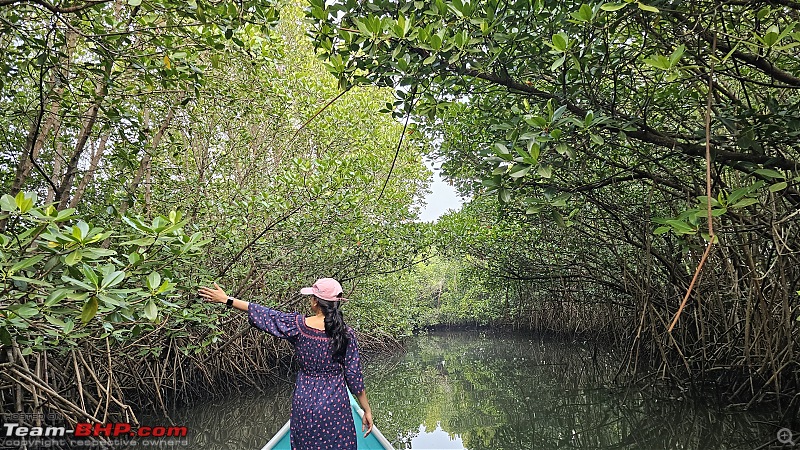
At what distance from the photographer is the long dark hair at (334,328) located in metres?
2.10

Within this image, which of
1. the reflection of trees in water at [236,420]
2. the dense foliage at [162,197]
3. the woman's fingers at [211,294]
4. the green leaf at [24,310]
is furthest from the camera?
the reflection of trees in water at [236,420]

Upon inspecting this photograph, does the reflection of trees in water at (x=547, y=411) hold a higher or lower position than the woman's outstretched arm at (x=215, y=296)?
lower

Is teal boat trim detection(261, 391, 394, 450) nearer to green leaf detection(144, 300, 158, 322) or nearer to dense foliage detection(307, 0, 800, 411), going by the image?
green leaf detection(144, 300, 158, 322)

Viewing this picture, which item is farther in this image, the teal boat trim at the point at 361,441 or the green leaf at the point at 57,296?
the teal boat trim at the point at 361,441

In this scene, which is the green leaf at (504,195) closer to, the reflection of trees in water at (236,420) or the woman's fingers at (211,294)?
the woman's fingers at (211,294)

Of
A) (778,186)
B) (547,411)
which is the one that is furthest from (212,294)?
(547,411)

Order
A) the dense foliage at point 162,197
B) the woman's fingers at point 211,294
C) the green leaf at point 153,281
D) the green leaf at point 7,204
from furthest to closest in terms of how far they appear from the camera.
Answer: the woman's fingers at point 211,294 < the dense foliage at point 162,197 < the green leaf at point 153,281 < the green leaf at point 7,204

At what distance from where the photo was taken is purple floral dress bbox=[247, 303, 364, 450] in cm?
211

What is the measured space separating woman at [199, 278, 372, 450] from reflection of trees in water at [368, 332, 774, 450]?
219 centimetres

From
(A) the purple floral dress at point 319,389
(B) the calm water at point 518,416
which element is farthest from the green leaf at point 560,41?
(B) the calm water at point 518,416

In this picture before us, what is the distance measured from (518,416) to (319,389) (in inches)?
129

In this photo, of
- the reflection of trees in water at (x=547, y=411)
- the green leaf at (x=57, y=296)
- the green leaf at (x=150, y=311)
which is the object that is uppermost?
the green leaf at (x=57, y=296)

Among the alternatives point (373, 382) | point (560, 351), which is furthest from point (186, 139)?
point (560, 351)

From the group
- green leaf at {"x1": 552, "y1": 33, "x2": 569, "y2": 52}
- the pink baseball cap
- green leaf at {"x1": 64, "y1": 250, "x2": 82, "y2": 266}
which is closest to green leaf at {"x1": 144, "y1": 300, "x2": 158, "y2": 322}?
green leaf at {"x1": 64, "y1": 250, "x2": 82, "y2": 266}
